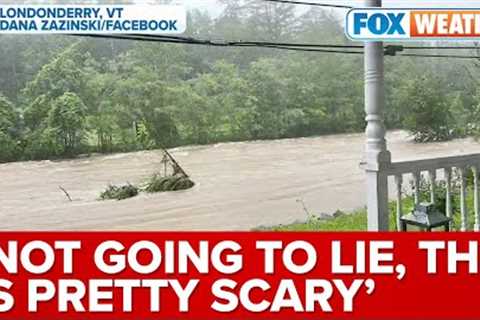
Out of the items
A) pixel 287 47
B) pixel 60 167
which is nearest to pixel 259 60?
pixel 287 47

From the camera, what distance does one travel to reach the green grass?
221 cm

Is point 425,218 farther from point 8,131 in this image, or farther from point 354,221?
point 8,131

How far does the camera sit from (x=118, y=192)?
2.18m

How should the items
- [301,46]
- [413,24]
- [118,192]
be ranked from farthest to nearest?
[301,46] → [118,192] → [413,24]

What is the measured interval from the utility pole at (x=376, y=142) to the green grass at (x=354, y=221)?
138 mm

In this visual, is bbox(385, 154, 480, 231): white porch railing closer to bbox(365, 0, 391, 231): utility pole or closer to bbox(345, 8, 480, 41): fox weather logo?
bbox(365, 0, 391, 231): utility pole

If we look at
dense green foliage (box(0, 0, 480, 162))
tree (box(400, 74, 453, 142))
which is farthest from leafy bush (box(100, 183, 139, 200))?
tree (box(400, 74, 453, 142))

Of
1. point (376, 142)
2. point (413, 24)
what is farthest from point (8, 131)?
point (413, 24)

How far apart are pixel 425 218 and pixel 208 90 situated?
913 millimetres

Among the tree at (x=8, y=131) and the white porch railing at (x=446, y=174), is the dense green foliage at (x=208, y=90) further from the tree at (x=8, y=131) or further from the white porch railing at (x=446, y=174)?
the white porch railing at (x=446, y=174)

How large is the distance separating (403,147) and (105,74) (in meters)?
1.17

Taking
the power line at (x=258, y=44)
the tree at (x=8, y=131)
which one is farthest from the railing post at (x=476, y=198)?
the tree at (x=8, y=131)

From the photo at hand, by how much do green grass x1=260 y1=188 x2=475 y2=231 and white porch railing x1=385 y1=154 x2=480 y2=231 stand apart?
0.21ft

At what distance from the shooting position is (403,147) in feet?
7.66
